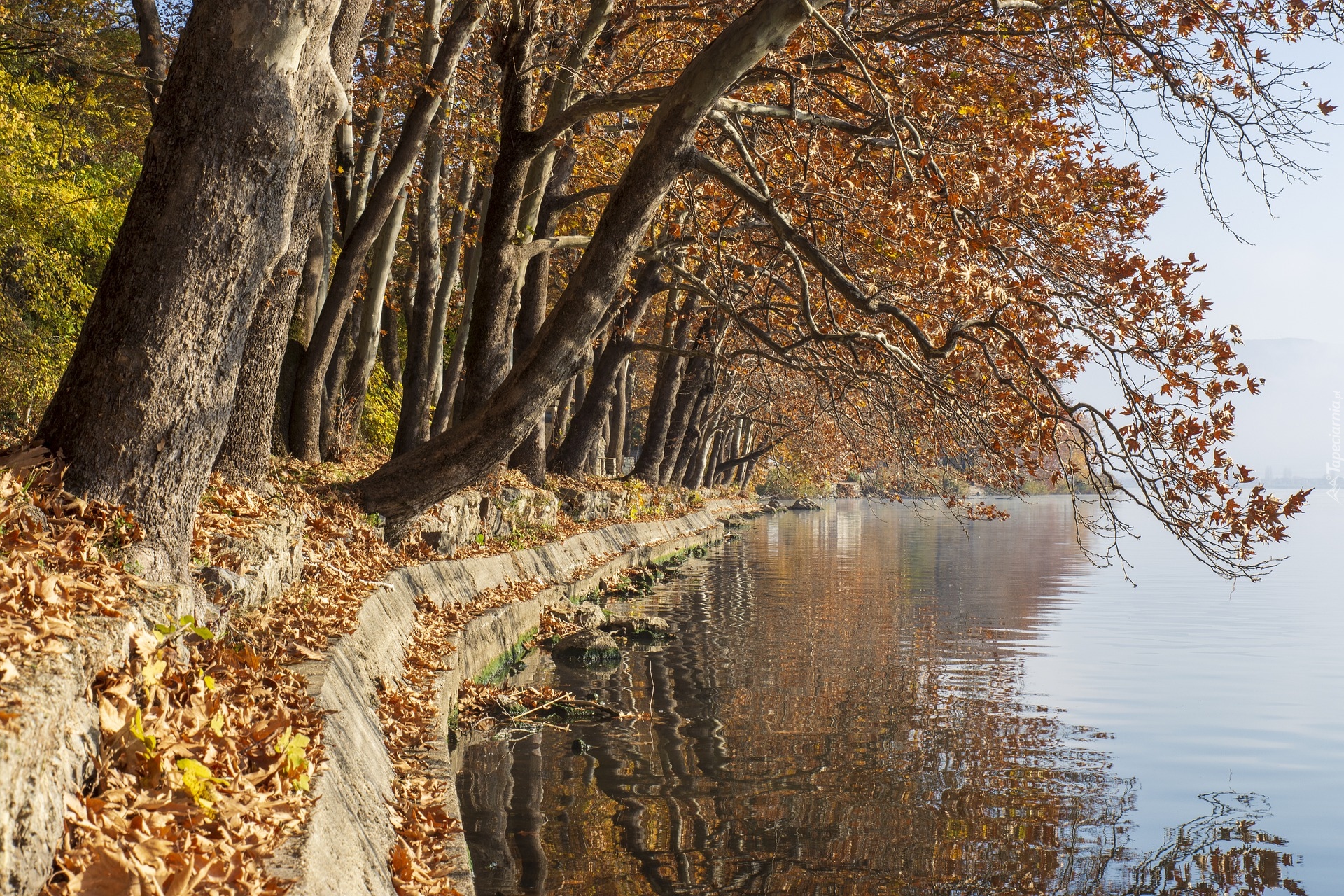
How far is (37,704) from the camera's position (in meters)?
2.94

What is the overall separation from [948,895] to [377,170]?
69.9 feet

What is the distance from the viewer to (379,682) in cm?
679

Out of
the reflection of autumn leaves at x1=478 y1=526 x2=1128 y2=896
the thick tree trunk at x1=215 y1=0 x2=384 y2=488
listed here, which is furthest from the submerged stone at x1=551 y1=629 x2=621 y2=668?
the thick tree trunk at x1=215 y1=0 x2=384 y2=488

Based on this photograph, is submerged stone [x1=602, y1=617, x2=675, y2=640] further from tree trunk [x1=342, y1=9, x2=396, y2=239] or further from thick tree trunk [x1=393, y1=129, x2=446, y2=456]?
tree trunk [x1=342, y1=9, x2=396, y2=239]

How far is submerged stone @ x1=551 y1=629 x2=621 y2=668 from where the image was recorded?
37.3 feet

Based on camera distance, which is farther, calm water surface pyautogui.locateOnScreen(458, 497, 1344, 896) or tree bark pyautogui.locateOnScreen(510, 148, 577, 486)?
tree bark pyautogui.locateOnScreen(510, 148, 577, 486)

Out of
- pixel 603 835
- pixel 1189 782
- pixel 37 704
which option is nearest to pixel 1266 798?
pixel 1189 782

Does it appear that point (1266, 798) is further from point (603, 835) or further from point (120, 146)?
point (120, 146)

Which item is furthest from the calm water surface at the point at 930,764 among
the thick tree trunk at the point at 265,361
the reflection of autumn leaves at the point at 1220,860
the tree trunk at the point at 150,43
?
the tree trunk at the point at 150,43

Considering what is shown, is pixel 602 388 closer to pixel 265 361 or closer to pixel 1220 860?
pixel 265 361

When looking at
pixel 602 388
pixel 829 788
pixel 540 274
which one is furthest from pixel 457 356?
pixel 829 788

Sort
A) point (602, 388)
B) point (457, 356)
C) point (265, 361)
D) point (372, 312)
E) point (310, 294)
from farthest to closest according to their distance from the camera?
point (457, 356)
point (602, 388)
point (372, 312)
point (310, 294)
point (265, 361)

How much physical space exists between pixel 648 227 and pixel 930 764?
5.75 meters

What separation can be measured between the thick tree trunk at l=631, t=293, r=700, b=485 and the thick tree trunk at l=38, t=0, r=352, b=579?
1779cm
